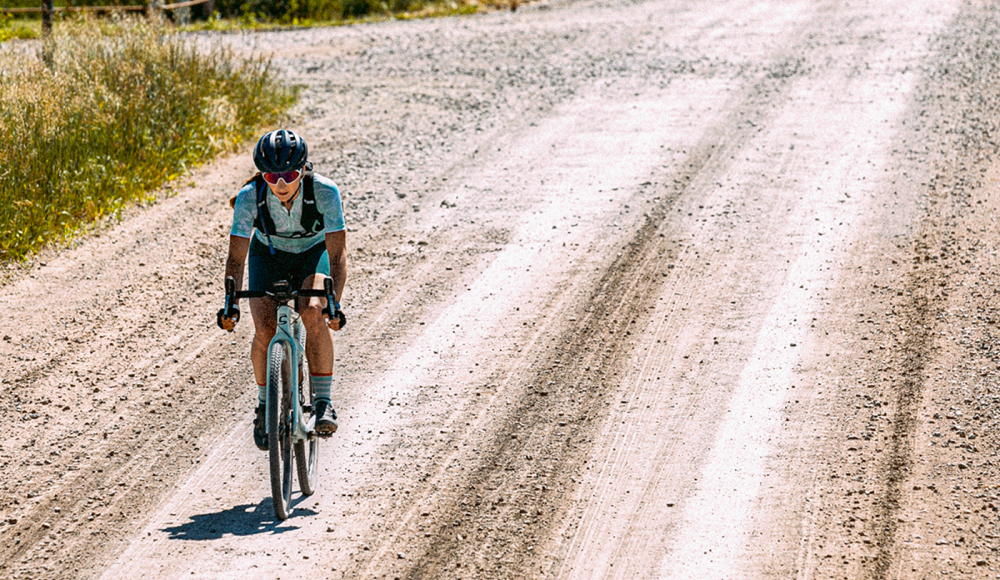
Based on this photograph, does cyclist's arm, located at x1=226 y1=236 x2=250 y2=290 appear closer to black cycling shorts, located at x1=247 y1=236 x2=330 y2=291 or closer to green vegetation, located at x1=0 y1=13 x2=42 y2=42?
black cycling shorts, located at x1=247 y1=236 x2=330 y2=291

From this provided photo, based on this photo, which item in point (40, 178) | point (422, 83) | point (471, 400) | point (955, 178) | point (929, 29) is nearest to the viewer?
point (471, 400)

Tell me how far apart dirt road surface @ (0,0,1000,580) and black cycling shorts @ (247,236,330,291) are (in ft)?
4.30

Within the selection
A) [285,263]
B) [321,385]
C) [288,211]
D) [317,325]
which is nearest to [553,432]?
[321,385]

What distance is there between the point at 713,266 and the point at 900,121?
222 inches

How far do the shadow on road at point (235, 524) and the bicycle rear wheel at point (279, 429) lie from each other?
0.08 meters

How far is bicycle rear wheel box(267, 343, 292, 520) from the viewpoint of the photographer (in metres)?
5.79

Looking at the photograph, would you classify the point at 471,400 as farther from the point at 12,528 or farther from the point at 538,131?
the point at 538,131

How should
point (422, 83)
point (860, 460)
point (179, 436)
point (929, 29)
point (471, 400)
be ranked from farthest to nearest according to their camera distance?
point (929, 29) < point (422, 83) < point (471, 400) < point (179, 436) < point (860, 460)

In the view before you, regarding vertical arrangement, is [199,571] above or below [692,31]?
below

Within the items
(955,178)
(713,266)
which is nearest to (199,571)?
(713,266)

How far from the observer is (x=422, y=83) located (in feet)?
55.6

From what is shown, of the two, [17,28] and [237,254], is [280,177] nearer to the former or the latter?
[237,254]

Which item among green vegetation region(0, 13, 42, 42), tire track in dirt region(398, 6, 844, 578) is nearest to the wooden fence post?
green vegetation region(0, 13, 42, 42)

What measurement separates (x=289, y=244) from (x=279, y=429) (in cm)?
110
